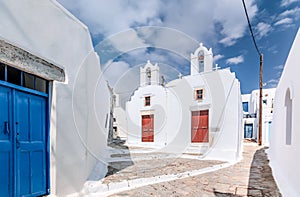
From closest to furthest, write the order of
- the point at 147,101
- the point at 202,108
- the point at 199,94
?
the point at 202,108 → the point at 199,94 → the point at 147,101

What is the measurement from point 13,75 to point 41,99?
600 millimetres

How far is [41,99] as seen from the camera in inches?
134

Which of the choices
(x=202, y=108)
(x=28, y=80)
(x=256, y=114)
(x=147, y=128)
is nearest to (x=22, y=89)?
(x=28, y=80)

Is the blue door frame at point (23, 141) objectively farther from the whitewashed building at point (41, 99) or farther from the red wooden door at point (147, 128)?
the red wooden door at point (147, 128)

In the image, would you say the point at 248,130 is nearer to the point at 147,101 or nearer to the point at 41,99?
the point at 147,101

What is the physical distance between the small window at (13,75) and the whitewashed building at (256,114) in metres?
17.3

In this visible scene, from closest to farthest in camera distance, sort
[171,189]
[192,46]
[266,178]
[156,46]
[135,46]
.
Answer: [171,189] → [266,178] → [135,46] → [156,46] → [192,46]

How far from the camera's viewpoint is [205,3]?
7285mm

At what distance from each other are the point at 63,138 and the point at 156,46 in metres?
6.31

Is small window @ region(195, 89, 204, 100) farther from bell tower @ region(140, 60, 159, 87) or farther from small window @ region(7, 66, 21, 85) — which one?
small window @ region(7, 66, 21, 85)

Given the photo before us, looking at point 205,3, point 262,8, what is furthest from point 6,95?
point 262,8

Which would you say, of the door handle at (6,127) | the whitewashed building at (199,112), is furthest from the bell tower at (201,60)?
the door handle at (6,127)

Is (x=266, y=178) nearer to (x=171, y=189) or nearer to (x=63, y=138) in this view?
(x=171, y=189)

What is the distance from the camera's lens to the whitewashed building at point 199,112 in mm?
9797
